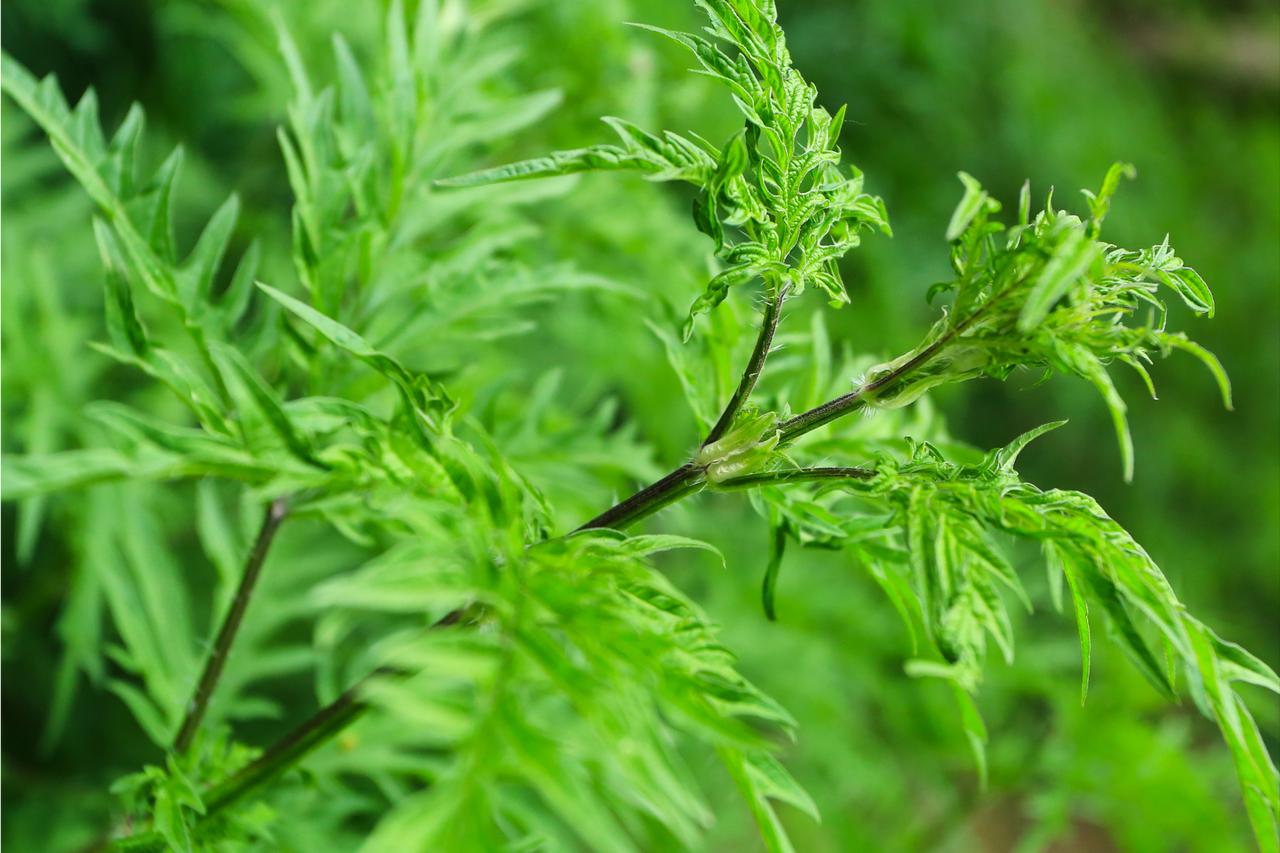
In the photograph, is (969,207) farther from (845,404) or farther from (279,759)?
(279,759)

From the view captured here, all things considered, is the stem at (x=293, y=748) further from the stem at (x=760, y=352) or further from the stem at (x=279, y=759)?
the stem at (x=760, y=352)

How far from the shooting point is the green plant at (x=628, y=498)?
1.46ft

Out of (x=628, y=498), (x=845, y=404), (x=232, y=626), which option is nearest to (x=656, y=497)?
(x=628, y=498)

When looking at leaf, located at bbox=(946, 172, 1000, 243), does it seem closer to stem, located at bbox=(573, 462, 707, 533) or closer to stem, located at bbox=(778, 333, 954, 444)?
stem, located at bbox=(778, 333, 954, 444)

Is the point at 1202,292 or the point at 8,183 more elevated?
the point at 1202,292

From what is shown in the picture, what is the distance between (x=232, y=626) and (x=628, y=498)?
0.36 meters

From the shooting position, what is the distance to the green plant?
0.44m

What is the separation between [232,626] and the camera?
800 mm

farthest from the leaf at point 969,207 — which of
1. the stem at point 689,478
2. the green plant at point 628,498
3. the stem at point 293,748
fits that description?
the stem at point 293,748

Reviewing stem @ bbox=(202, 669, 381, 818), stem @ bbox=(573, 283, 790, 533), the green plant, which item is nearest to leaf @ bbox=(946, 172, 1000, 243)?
the green plant

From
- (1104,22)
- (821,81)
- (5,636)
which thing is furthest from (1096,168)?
(5,636)

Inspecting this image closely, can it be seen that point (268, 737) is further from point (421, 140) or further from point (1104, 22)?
point (1104, 22)

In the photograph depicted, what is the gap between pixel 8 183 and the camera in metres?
1.55

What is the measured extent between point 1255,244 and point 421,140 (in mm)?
4295
